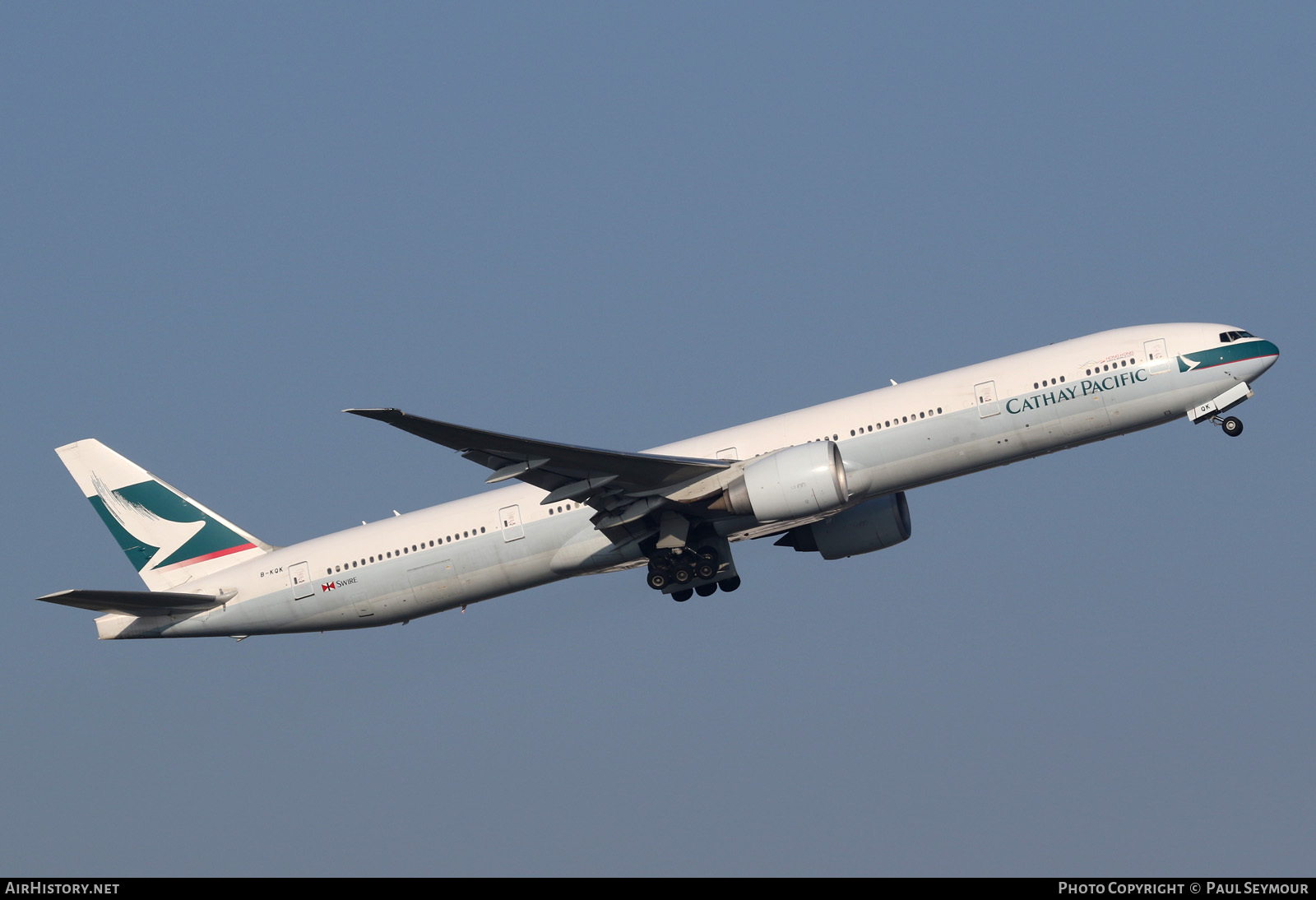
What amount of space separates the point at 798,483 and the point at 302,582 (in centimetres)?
1575

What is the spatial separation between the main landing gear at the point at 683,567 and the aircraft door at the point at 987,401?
862 cm

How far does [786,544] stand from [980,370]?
29.7 ft

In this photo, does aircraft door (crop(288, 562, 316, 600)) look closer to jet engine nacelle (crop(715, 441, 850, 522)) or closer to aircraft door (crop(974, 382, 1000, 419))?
jet engine nacelle (crop(715, 441, 850, 522))

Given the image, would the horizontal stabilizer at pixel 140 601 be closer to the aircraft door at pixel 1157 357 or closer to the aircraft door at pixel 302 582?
the aircraft door at pixel 302 582

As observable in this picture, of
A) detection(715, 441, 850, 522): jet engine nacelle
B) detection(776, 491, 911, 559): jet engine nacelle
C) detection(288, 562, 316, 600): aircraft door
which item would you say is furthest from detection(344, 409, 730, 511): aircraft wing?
detection(288, 562, 316, 600): aircraft door

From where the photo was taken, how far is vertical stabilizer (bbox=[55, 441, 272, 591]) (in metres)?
45.7

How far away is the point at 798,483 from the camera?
124 feet

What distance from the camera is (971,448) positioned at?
3891 cm

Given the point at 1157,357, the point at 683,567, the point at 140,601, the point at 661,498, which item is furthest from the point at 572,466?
the point at 1157,357

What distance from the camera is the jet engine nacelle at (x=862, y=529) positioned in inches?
1719

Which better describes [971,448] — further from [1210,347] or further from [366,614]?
[366,614]

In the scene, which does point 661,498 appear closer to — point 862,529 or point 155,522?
point 862,529

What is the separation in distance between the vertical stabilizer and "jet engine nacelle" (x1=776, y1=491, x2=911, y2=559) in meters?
17.3

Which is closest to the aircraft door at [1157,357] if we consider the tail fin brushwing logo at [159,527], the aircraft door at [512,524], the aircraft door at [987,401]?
the aircraft door at [987,401]
